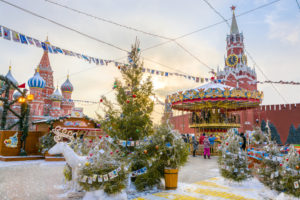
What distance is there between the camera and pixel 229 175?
598 cm

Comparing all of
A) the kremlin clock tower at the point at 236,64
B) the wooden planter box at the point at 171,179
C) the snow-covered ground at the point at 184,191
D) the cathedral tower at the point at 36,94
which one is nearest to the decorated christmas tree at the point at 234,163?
the snow-covered ground at the point at 184,191

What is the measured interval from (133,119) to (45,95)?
35.5 meters

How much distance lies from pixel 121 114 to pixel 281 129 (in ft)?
117

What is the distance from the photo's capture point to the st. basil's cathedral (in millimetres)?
32312

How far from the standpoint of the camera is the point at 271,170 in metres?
4.91

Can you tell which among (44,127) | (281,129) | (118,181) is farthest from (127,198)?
(281,129)

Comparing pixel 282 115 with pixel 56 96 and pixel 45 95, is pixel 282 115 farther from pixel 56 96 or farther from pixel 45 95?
pixel 45 95

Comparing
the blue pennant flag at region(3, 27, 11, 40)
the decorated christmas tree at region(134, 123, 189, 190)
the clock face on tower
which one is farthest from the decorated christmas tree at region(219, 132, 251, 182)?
the clock face on tower

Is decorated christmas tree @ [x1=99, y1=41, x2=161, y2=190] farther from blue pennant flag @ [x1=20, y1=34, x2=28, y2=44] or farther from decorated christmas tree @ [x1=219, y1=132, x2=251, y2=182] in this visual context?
blue pennant flag @ [x1=20, y1=34, x2=28, y2=44]

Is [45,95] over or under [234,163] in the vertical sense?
over

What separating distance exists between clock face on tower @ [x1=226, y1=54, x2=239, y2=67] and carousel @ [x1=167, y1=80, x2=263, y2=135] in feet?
100

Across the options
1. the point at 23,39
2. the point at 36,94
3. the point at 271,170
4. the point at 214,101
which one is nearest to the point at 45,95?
the point at 36,94

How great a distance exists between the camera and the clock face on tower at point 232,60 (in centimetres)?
4588

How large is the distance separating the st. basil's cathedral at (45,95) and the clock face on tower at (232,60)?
116 ft
